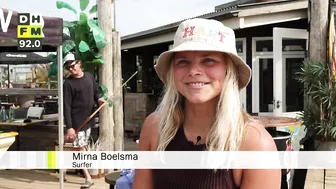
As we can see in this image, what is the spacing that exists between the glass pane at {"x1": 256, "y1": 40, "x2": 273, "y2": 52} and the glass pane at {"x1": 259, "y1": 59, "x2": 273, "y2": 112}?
222 millimetres

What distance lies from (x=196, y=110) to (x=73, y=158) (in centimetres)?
405

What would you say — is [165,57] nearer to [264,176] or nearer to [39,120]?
[264,176]

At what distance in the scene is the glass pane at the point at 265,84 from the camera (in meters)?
7.18

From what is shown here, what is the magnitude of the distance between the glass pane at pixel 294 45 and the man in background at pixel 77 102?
3699mm

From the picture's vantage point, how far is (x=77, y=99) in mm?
4742

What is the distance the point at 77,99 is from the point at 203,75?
3788mm

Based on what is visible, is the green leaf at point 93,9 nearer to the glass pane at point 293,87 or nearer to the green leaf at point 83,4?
the green leaf at point 83,4

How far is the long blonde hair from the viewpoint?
1.13 m

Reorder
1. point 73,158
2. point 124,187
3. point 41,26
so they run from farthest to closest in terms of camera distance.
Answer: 1. point 73,158
2. point 41,26
3. point 124,187

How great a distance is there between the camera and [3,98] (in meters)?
12.9

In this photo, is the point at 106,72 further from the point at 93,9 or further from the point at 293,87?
the point at 293,87

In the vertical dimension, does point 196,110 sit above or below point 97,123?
above

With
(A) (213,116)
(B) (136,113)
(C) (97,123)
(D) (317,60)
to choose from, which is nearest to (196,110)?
(A) (213,116)

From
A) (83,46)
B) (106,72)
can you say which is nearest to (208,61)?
(83,46)
